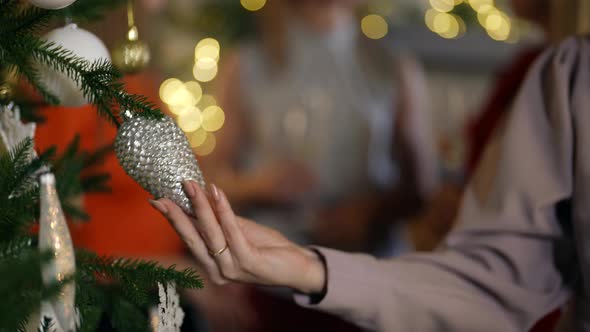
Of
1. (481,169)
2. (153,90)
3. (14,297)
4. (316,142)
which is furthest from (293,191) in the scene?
(14,297)

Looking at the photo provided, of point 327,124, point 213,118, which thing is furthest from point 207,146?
point 327,124

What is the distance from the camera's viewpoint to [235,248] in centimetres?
50

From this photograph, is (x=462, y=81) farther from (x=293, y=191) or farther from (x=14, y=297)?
(x=14, y=297)

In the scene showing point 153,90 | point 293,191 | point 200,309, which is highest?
point 153,90

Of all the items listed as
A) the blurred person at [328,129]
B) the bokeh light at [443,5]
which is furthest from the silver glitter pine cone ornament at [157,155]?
the bokeh light at [443,5]

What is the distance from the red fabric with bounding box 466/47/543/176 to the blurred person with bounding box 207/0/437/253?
0.51 m

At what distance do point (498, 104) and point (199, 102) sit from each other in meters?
1.00

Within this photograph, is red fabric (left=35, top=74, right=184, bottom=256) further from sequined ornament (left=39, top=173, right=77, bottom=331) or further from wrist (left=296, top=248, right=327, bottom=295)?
sequined ornament (left=39, top=173, right=77, bottom=331)

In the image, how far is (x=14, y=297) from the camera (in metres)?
0.32

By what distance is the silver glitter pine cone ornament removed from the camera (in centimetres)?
42

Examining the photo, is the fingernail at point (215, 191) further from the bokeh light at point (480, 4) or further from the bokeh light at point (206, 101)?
the bokeh light at point (480, 4)

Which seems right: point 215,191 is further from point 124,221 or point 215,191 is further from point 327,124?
point 327,124

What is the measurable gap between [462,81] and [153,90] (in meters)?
1.56

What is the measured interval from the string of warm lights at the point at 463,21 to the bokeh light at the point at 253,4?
71cm
